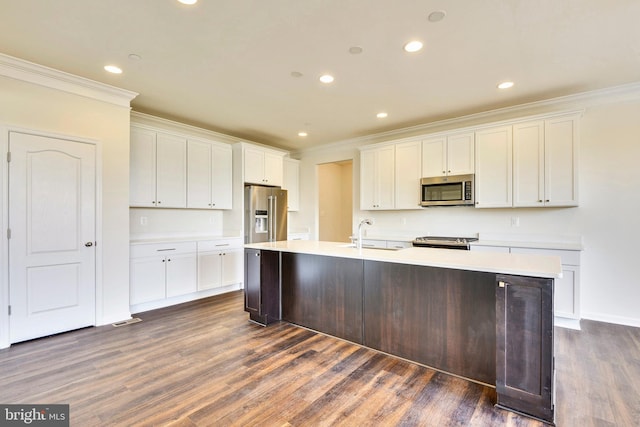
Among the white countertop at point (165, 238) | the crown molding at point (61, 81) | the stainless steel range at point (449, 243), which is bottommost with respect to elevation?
the stainless steel range at point (449, 243)

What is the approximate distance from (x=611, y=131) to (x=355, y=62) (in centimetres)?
316

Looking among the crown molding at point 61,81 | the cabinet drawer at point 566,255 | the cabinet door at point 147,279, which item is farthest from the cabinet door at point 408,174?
the crown molding at point 61,81

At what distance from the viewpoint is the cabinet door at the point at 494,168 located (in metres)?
3.81

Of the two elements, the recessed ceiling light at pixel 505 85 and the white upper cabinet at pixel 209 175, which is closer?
the recessed ceiling light at pixel 505 85

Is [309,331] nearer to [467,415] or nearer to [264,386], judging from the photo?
[264,386]

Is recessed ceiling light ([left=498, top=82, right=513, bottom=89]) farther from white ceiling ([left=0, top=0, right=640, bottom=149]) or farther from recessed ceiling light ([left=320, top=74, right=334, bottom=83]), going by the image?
recessed ceiling light ([left=320, top=74, right=334, bottom=83])

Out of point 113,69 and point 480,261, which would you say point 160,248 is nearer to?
point 113,69

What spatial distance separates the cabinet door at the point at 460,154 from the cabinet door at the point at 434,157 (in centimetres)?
7

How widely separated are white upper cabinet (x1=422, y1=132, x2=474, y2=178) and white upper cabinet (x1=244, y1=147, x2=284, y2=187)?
2623mm

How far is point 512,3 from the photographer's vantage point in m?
1.99

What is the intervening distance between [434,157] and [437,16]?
2.48 meters

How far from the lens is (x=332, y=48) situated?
255 centimetres

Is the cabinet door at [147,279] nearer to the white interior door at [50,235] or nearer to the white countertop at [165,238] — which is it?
the white countertop at [165,238]

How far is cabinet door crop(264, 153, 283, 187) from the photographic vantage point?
5.41 metres
